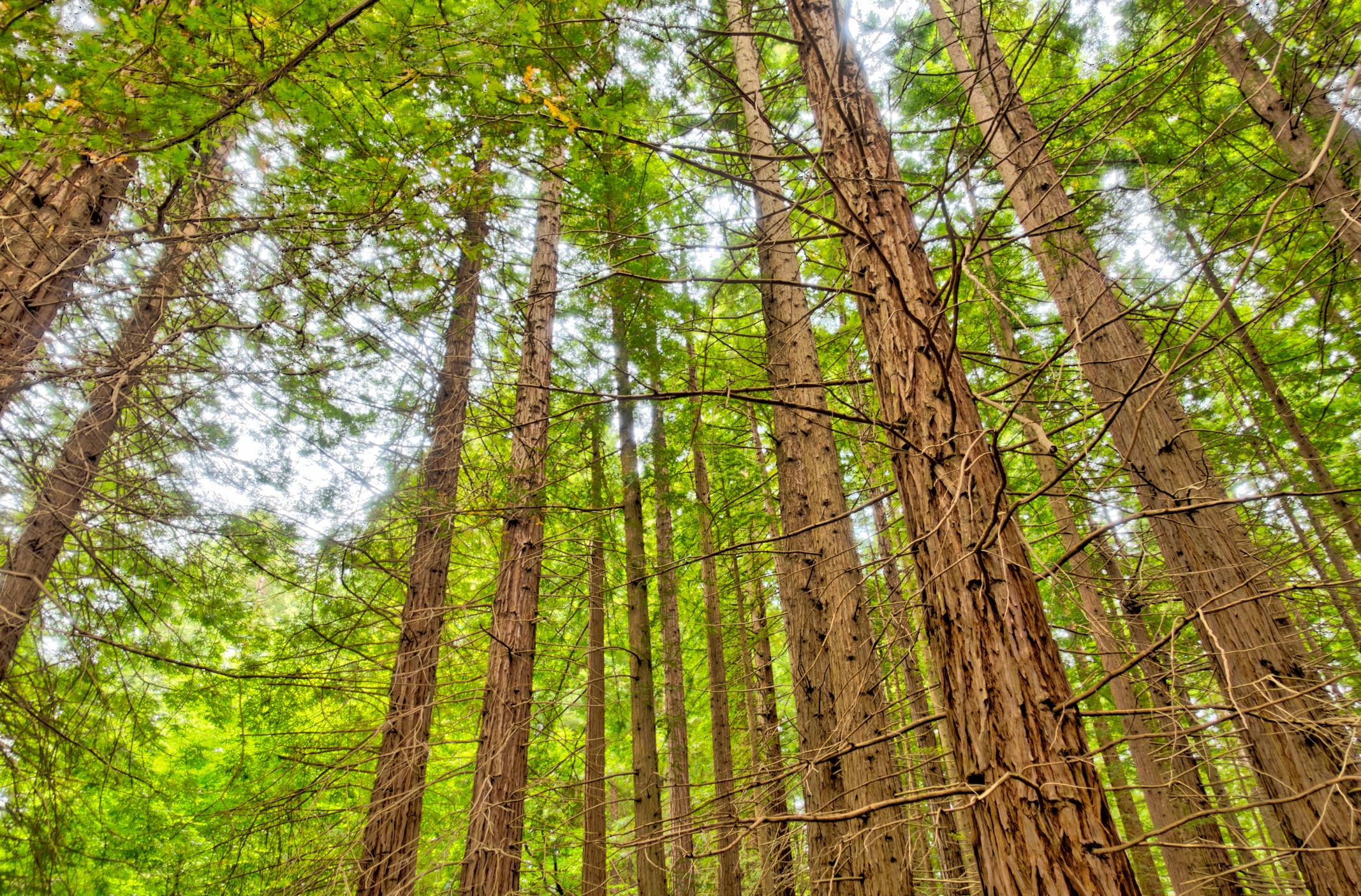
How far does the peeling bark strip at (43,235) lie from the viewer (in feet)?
12.3

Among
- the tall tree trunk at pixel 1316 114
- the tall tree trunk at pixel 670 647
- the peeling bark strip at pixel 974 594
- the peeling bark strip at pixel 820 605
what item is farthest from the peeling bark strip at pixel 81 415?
the tall tree trunk at pixel 1316 114

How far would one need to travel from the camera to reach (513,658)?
4945 mm

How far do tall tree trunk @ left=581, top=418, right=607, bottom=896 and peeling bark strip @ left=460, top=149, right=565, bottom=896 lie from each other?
57 cm

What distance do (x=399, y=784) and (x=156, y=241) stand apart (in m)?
4.16

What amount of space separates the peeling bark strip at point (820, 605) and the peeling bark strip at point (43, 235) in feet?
14.4

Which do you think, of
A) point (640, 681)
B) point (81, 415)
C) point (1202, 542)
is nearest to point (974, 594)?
point (1202, 542)

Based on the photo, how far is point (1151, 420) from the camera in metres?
4.54

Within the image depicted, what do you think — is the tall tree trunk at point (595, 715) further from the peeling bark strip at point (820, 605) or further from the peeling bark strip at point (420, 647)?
the peeling bark strip at point (820, 605)

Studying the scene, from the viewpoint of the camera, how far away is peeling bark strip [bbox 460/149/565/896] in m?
4.31

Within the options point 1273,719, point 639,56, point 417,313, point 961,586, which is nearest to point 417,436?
point 417,313

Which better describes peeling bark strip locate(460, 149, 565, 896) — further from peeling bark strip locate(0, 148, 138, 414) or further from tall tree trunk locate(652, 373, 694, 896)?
peeling bark strip locate(0, 148, 138, 414)

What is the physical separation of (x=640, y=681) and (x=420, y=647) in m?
2.08

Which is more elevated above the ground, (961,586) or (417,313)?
(417,313)

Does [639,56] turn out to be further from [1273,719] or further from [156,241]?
→ [1273,719]
